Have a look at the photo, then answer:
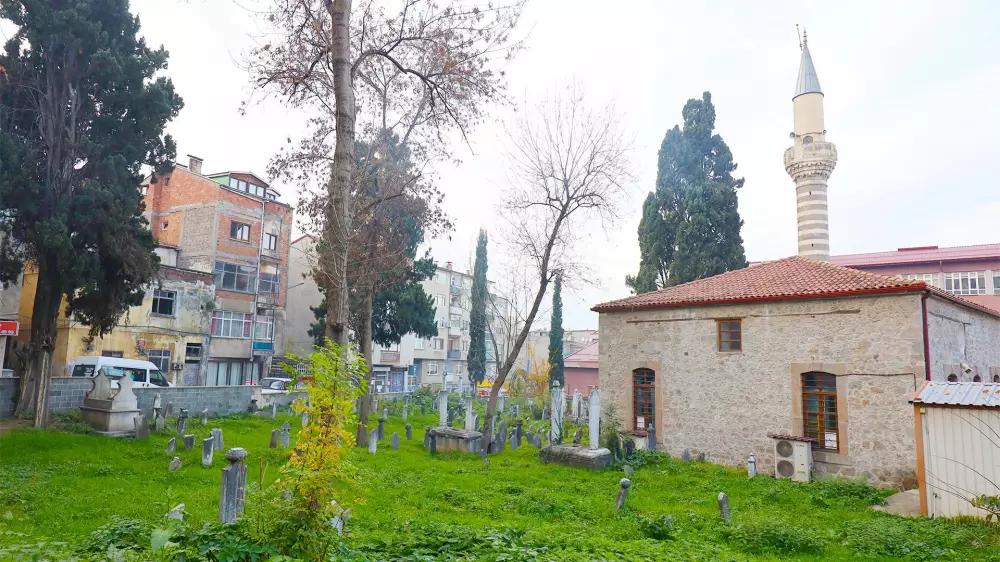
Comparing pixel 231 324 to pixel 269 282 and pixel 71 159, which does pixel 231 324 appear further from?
pixel 71 159

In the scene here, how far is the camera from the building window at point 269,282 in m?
32.7

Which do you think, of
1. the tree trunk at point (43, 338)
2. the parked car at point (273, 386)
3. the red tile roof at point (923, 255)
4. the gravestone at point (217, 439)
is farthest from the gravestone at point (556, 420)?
the red tile roof at point (923, 255)

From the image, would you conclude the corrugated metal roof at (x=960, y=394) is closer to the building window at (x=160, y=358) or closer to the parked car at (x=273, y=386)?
the parked car at (x=273, y=386)

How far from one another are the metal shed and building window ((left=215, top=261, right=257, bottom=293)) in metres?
30.1

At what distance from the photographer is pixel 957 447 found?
9961 millimetres

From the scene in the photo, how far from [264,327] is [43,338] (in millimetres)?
17736

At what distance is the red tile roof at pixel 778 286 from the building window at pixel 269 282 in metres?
21.8

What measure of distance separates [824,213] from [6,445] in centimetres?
2828

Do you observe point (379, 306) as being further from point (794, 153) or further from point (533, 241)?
point (794, 153)

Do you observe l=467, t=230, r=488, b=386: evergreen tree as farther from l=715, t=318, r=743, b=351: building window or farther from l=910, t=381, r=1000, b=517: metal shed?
l=910, t=381, r=1000, b=517: metal shed

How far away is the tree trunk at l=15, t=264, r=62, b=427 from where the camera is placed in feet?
49.0

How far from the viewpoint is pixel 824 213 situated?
25109mm

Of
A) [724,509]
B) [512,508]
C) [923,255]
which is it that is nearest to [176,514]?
[512,508]

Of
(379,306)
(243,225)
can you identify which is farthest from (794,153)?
(243,225)
